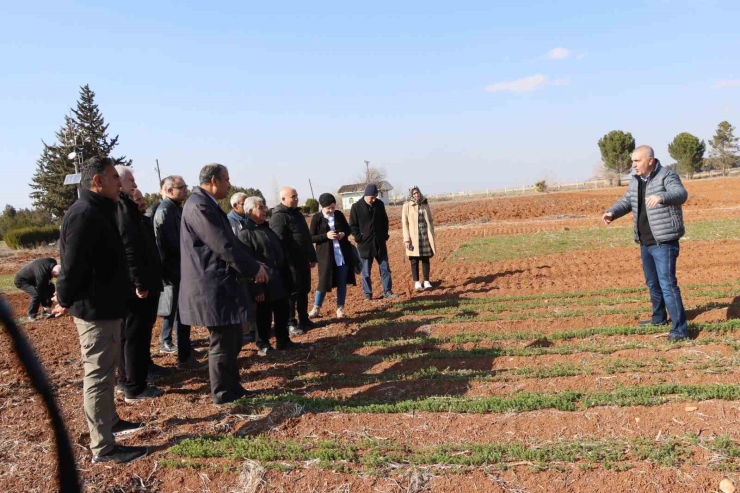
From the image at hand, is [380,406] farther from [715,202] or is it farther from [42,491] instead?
[715,202]

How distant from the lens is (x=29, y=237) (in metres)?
31.5

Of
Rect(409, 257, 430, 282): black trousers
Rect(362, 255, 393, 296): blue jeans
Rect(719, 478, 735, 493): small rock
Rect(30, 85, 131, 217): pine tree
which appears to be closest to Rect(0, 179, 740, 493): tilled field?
Rect(719, 478, 735, 493): small rock

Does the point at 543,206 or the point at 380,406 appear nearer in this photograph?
the point at 380,406

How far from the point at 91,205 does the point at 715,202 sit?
3021cm

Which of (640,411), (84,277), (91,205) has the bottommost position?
(640,411)

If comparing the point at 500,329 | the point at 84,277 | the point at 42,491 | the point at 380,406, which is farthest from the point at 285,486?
the point at 500,329

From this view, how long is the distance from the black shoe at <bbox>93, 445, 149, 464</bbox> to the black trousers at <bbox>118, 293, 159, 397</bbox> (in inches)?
48.9

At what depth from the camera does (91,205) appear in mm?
3883

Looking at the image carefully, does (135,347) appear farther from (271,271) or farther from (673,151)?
(673,151)

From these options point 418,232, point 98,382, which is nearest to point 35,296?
point 98,382

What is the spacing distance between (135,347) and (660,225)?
538 cm

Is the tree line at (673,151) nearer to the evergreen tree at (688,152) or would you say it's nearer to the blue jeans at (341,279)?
the evergreen tree at (688,152)

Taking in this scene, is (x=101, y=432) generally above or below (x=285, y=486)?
above

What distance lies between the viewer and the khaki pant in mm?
3758
